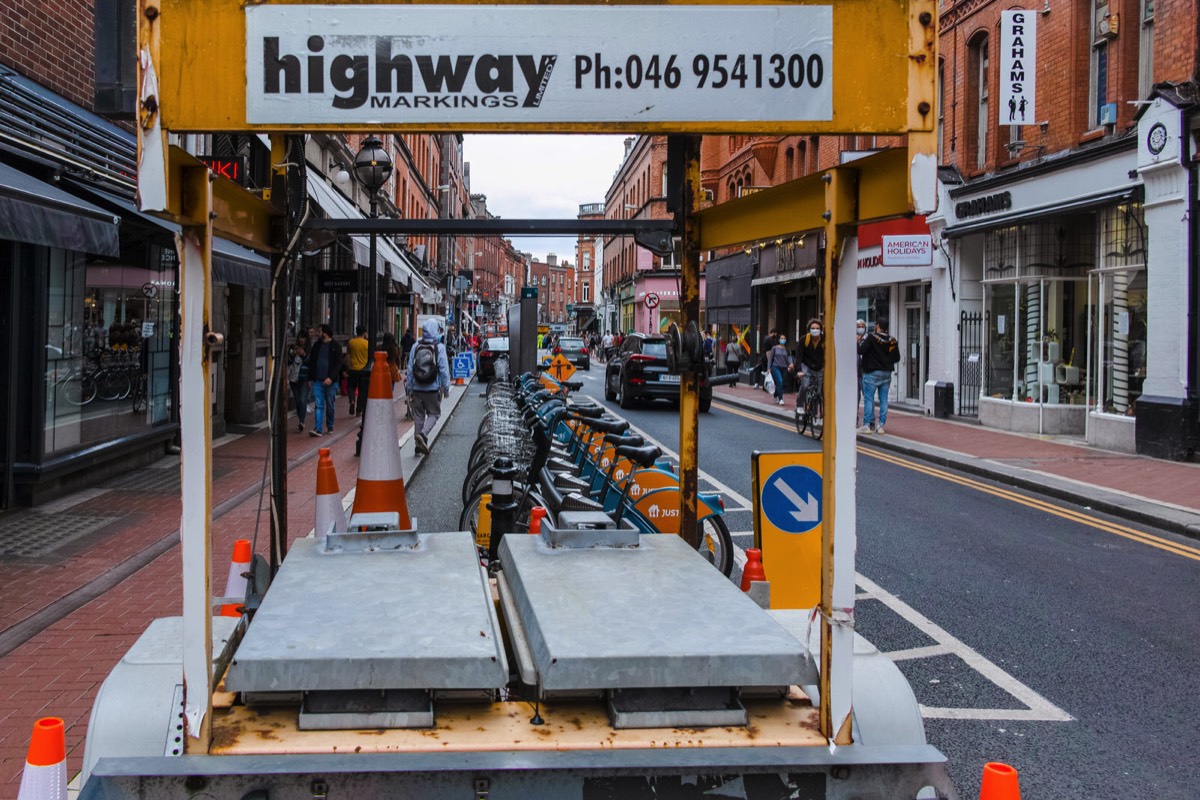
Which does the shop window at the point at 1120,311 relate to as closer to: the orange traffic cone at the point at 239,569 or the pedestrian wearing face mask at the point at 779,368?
the pedestrian wearing face mask at the point at 779,368

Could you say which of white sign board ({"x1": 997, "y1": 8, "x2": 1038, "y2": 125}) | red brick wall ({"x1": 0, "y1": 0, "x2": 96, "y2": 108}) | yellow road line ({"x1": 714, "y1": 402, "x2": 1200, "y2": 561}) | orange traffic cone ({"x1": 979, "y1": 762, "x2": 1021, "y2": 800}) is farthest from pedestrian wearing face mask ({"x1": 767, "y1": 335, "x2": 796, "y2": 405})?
orange traffic cone ({"x1": 979, "y1": 762, "x2": 1021, "y2": 800})

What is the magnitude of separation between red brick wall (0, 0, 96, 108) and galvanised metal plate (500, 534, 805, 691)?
32.5 feet

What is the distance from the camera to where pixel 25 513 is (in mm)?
9281

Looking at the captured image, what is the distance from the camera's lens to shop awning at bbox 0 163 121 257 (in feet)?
24.4

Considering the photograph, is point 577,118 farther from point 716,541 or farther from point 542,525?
point 716,541

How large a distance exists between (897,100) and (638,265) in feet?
213

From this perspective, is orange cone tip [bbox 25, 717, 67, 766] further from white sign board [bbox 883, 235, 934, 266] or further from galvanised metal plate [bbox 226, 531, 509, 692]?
white sign board [bbox 883, 235, 934, 266]

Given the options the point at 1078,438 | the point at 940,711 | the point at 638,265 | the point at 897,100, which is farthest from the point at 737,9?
the point at 638,265

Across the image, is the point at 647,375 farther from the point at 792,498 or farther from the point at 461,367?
the point at 792,498

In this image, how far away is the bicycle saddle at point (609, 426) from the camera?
295 inches

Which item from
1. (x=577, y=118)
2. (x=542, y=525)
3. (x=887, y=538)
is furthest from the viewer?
(x=887, y=538)

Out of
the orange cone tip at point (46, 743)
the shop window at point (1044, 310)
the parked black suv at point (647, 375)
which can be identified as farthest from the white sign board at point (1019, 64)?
the orange cone tip at point (46, 743)

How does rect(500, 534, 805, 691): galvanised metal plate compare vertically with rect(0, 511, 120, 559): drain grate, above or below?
above

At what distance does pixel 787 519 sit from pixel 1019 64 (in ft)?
49.0
